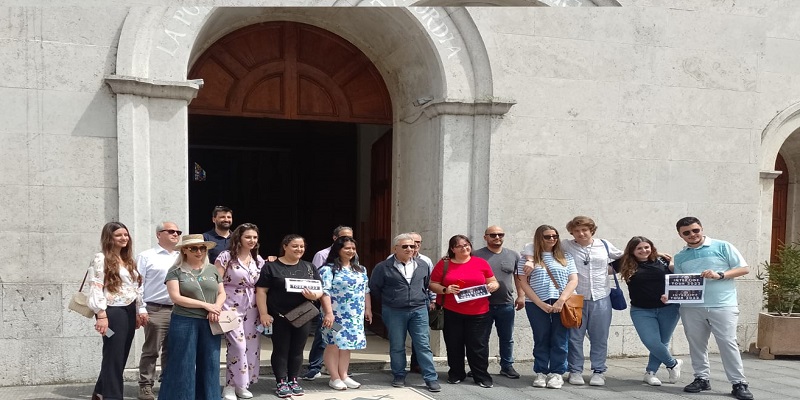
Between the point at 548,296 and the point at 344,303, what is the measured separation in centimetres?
195

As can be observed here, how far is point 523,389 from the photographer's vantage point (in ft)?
23.7

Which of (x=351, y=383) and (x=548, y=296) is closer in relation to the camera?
(x=351, y=383)

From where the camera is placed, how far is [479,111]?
8.39 metres

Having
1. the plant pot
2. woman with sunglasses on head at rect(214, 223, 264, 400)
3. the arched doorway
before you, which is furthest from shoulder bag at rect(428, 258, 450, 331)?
the plant pot

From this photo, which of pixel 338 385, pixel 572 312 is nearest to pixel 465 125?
pixel 572 312

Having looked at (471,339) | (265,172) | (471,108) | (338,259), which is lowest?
(471,339)

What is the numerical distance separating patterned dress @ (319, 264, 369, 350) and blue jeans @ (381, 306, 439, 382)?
379 millimetres

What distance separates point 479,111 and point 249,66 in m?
2.78

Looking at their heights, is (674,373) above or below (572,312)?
below

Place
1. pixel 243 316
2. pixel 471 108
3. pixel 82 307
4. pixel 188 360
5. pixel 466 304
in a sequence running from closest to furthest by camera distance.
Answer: pixel 188 360 < pixel 82 307 < pixel 243 316 < pixel 466 304 < pixel 471 108

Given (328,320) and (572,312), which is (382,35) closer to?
(328,320)

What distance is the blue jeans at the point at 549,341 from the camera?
7301 millimetres

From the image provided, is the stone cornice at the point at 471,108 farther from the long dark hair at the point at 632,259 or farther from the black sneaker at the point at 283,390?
the black sneaker at the point at 283,390

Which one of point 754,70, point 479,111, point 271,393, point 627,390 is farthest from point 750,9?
point 271,393
